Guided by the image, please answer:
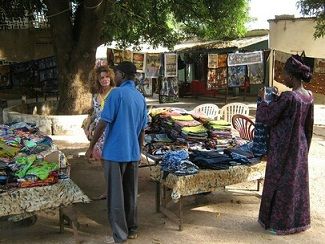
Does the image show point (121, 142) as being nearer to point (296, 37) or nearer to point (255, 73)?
point (255, 73)

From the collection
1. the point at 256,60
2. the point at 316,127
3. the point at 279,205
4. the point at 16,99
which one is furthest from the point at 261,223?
the point at 16,99

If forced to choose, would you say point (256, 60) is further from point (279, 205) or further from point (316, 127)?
point (279, 205)

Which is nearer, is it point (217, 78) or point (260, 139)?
point (260, 139)

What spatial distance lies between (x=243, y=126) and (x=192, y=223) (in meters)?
2.40

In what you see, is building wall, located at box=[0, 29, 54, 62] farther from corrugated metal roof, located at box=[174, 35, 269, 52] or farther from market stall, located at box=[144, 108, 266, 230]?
market stall, located at box=[144, 108, 266, 230]

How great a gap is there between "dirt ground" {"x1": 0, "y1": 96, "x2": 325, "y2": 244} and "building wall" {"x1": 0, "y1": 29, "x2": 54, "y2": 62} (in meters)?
12.3

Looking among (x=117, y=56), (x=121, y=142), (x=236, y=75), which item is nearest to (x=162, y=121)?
(x=121, y=142)

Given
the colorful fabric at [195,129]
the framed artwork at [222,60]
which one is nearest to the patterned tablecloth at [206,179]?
the colorful fabric at [195,129]

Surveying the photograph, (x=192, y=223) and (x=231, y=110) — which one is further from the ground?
(x=231, y=110)

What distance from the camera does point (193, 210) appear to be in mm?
5301

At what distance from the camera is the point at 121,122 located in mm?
4051

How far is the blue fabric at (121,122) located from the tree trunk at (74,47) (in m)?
7.16

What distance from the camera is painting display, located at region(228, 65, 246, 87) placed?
14580mm

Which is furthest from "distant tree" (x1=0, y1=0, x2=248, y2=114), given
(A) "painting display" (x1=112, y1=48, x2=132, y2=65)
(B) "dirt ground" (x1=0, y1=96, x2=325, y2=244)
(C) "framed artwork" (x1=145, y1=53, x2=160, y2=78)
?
(B) "dirt ground" (x1=0, y1=96, x2=325, y2=244)
